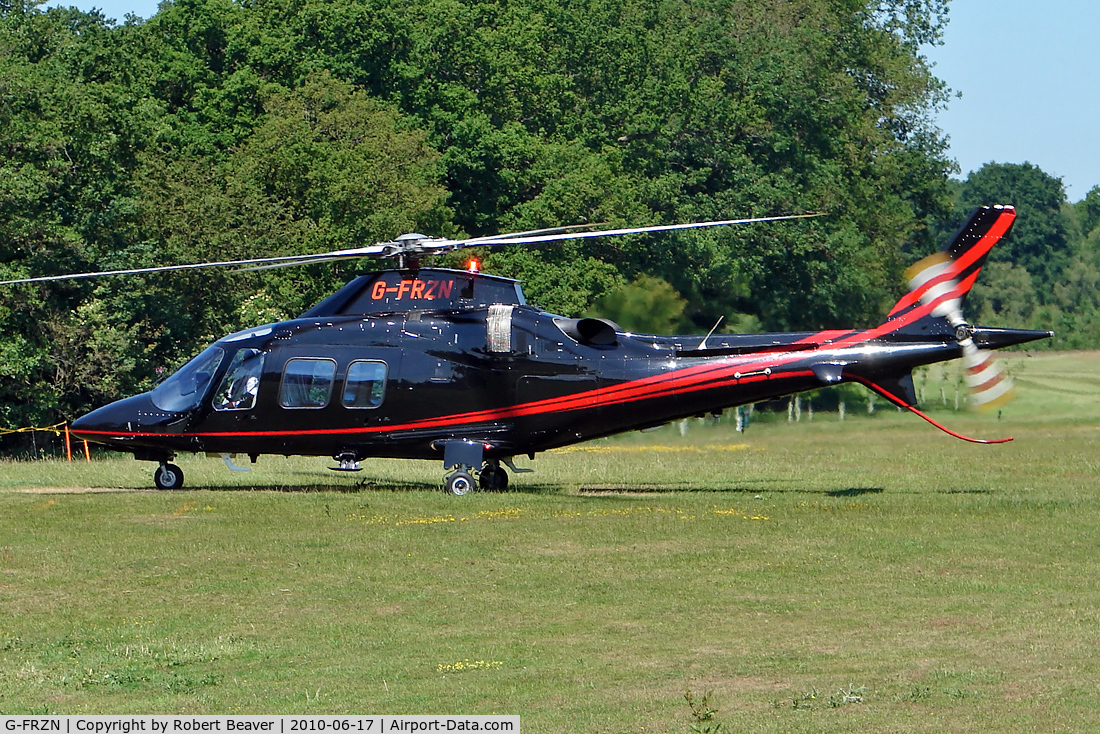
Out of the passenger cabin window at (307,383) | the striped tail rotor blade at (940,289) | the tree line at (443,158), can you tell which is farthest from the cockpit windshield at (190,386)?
the striped tail rotor blade at (940,289)

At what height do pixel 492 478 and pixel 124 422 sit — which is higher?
pixel 124 422

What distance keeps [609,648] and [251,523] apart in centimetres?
1031

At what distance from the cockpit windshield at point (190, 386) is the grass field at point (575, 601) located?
5.62 ft

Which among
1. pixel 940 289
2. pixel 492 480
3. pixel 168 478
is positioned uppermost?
pixel 940 289

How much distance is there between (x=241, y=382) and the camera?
93.5ft

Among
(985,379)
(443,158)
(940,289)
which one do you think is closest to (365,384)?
(940,289)

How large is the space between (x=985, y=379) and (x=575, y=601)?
11870mm

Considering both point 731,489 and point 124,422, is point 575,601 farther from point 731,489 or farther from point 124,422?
point 124,422

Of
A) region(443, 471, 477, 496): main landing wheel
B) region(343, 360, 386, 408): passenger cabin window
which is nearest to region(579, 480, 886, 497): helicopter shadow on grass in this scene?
region(443, 471, 477, 496): main landing wheel

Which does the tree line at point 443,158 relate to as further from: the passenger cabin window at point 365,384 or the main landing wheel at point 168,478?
the main landing wheel at point 168,478

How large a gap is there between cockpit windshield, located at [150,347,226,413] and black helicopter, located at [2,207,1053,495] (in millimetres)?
26

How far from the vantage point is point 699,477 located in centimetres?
3200

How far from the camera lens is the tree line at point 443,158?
48.8m

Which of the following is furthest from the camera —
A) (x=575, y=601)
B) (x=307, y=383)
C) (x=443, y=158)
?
(x=443, y=158)
